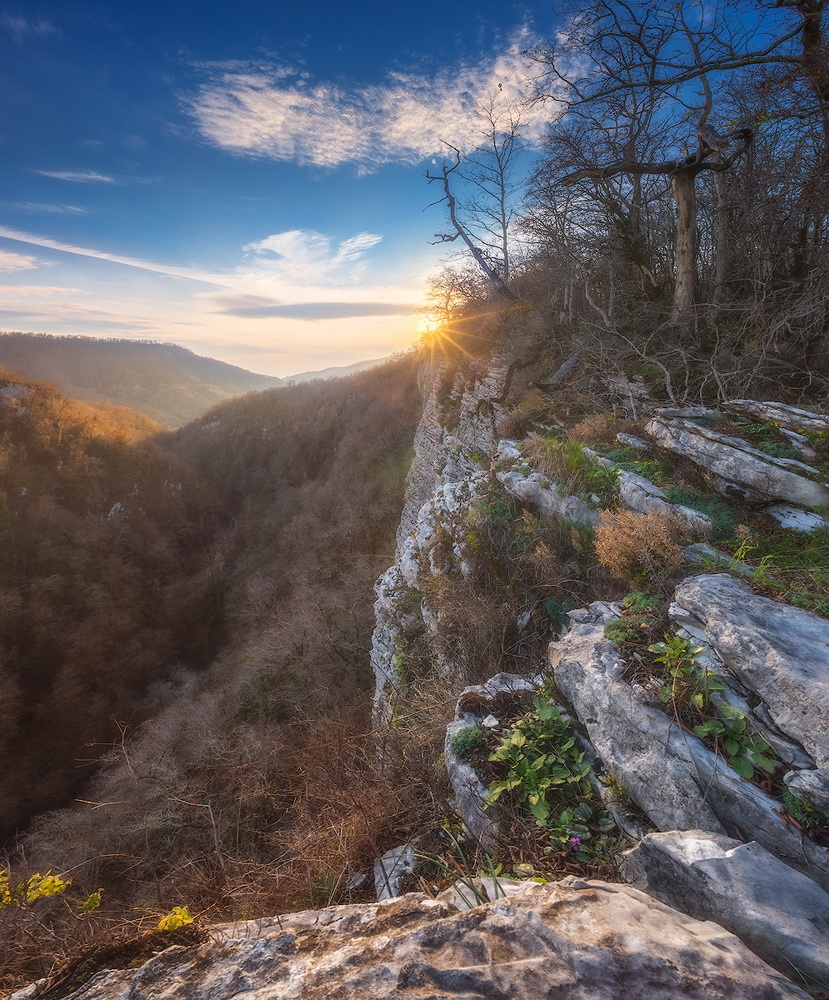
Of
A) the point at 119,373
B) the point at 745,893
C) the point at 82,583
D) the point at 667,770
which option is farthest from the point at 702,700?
the point at 119,373

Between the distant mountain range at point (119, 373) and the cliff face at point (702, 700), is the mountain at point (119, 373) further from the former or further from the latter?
the cliff face at point (702, 700)

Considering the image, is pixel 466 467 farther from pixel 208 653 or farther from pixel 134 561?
pixel 134 561

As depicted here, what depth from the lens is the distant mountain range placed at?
4198 inches

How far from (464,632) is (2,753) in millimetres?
29518

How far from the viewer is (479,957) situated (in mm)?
1711

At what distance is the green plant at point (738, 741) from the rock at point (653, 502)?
95.1 inches

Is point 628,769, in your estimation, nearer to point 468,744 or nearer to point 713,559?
point 468,744

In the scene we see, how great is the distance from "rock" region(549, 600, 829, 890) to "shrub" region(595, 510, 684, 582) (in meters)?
1.09

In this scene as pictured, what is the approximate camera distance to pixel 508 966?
165 centimetres

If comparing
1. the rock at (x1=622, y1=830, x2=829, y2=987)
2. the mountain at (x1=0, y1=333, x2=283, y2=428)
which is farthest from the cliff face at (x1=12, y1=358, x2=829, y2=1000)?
the mountain at (x1=0, y1=333, x2=283, y2=428)

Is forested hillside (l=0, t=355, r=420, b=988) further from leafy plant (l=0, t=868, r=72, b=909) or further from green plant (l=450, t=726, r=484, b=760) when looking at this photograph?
green plant (l=450, t=726, r=484, b=760)

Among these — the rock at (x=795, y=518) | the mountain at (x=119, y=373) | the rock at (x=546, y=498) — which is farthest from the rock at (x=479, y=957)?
the mountain at (x=119, y=373)

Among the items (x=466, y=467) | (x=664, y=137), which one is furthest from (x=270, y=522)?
(x=664, y=137)

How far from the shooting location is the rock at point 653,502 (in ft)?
15.5
